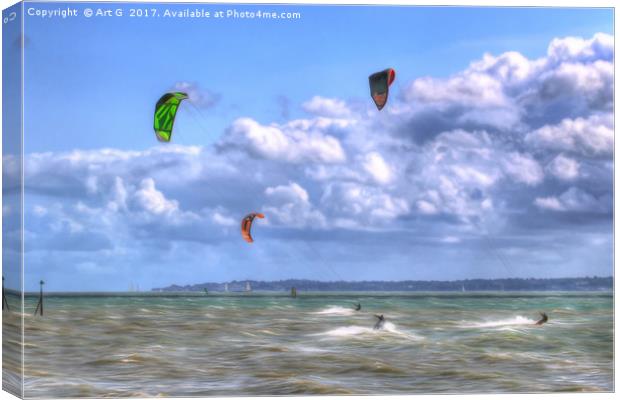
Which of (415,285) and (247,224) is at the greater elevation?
(247,224)

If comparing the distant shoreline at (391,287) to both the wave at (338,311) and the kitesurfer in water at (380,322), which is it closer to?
the wave at (338,311)

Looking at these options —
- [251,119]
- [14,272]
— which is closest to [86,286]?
[14,272]

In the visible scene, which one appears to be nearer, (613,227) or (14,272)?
(14,272)

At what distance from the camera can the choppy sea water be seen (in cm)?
1501

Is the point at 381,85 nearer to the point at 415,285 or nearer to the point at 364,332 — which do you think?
the point at 415,285

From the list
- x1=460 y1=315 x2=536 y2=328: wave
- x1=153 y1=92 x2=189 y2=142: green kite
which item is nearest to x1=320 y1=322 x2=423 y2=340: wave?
x1=460 y1=315 x2=536 y2=328: wave

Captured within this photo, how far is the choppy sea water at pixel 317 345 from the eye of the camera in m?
15.0

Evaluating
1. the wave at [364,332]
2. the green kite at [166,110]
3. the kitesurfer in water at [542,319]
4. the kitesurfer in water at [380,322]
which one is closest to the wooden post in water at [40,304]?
the green kite at [166,110]

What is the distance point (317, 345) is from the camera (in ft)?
50.9

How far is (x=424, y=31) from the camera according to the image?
51.0ft

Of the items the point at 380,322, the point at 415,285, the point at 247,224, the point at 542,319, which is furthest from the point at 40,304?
the point at 542,319

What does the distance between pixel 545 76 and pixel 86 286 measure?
6.48 metres

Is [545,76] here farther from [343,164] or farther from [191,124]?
[191,124]

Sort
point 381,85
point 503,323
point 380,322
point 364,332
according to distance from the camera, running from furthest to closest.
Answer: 1. point 503,323
2. point 380,322
3. point 364,332
4. point 381,85
